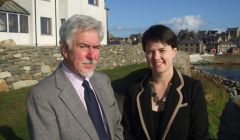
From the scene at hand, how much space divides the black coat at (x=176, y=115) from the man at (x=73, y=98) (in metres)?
0.33

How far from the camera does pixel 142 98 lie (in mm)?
3848

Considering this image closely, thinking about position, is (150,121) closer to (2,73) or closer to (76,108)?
(76,108)

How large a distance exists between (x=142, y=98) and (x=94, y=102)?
57cm

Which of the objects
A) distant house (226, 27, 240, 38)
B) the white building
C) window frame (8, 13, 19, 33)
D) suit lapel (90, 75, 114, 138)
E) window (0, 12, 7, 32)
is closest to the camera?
suit lapel (90, 75, 114, 138)

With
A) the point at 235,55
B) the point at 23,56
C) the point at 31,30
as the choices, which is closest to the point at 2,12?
the point at 31,30

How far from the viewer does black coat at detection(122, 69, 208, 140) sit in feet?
12.0

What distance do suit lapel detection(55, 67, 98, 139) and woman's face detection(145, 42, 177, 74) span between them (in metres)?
0.86

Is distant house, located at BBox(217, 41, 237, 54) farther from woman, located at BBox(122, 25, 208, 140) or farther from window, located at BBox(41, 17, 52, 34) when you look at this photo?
woman, located at BBox(122, 25, 208, 140)

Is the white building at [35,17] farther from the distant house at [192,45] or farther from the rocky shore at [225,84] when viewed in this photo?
the distant house at [192,45]

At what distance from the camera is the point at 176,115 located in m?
3.67

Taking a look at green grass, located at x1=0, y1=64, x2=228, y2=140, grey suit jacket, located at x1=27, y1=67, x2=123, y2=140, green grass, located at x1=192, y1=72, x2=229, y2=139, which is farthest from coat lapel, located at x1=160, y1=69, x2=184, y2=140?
green grass, located at x1=192, y1=72, x2=229, y2=139

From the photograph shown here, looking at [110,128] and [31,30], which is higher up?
[31,30]

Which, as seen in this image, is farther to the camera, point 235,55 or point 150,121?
point 235,55

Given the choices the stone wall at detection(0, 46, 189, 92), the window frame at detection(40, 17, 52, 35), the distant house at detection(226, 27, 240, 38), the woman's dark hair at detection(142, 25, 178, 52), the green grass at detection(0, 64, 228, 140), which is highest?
the distant house at detection(226, 27, 240, 38)
